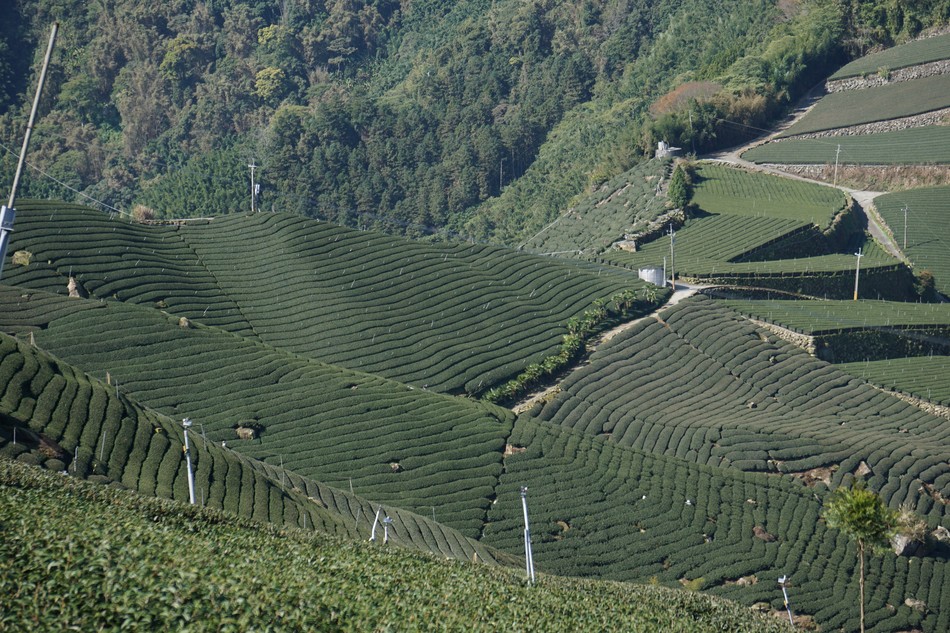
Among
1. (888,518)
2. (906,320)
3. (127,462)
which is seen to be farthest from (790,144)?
(127,462)

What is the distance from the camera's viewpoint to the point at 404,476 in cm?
3541

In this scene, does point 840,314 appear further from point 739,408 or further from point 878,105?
point 878,105

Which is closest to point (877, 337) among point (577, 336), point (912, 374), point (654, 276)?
point (912, 374)

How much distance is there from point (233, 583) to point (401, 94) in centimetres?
9670

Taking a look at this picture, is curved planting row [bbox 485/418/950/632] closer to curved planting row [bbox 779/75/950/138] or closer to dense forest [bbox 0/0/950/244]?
dense forest [bbox 0/0/950/244]

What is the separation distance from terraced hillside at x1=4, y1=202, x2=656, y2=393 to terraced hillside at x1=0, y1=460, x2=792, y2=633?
70.7 feet

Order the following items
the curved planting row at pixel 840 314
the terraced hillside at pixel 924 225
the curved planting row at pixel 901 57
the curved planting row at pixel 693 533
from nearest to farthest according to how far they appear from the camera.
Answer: the curved planting row at pixel 693 533 < the curved planting row at pixel 840 314 < the terraced hillside at pixel 924 225 < the curved planting row at pixel 901 57

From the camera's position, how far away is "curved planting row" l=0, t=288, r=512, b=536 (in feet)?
115

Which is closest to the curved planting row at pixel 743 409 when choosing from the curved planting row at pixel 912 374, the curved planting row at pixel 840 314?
the curved planting row at pixel 912 374

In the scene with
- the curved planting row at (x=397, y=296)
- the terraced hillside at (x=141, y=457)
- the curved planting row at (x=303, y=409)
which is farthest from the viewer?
the curved planting row at (x=397, y=296)

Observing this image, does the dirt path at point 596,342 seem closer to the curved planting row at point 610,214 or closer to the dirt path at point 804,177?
the curved planting row at point 610,214

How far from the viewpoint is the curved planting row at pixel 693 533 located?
32781mm

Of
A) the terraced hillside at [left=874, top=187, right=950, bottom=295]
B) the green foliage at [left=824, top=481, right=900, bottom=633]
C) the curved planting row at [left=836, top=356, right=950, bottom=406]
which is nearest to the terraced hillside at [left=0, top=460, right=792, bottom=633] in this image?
the green foliage at [left=824, top=481, right=900, bottom=633]

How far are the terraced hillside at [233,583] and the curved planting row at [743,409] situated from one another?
1682 centimetres
